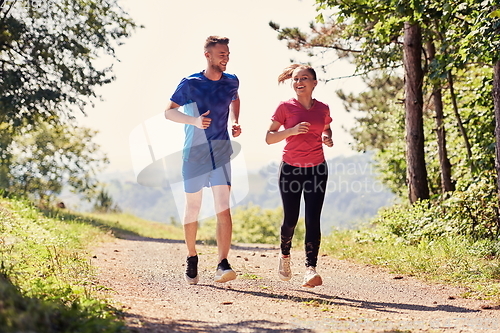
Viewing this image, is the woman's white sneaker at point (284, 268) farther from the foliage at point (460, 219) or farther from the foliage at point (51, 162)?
the foliage at point (51, 162)

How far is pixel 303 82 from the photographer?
632cm

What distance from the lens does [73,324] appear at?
137 inches

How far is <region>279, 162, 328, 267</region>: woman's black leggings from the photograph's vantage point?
6.24m

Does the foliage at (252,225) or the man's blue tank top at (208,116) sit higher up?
the foliage at (252,225)

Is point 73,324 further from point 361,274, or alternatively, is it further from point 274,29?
point 274,29

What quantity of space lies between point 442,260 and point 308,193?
315 cm

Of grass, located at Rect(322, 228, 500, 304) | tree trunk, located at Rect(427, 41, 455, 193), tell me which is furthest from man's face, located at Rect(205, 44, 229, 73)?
tree trunk, located at Rect(427, 41, 455, 193)

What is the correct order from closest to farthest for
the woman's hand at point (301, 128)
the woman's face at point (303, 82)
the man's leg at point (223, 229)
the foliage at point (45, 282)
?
the foliage at point (45, 282) < the woman's hand at point (301, 128) < the man's leg at point (223, 229) < the woman's face at point (303, 82)

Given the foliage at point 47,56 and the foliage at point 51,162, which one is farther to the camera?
the foliage at point 51,162

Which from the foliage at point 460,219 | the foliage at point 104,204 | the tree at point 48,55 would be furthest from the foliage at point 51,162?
the foliage at point 460,219

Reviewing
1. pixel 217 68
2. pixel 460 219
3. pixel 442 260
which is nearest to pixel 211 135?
pixel 217 68

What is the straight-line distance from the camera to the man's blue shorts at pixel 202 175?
6.14 m

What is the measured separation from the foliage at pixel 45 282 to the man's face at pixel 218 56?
2.56 meters

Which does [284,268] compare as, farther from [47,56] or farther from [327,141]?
[47,56]
